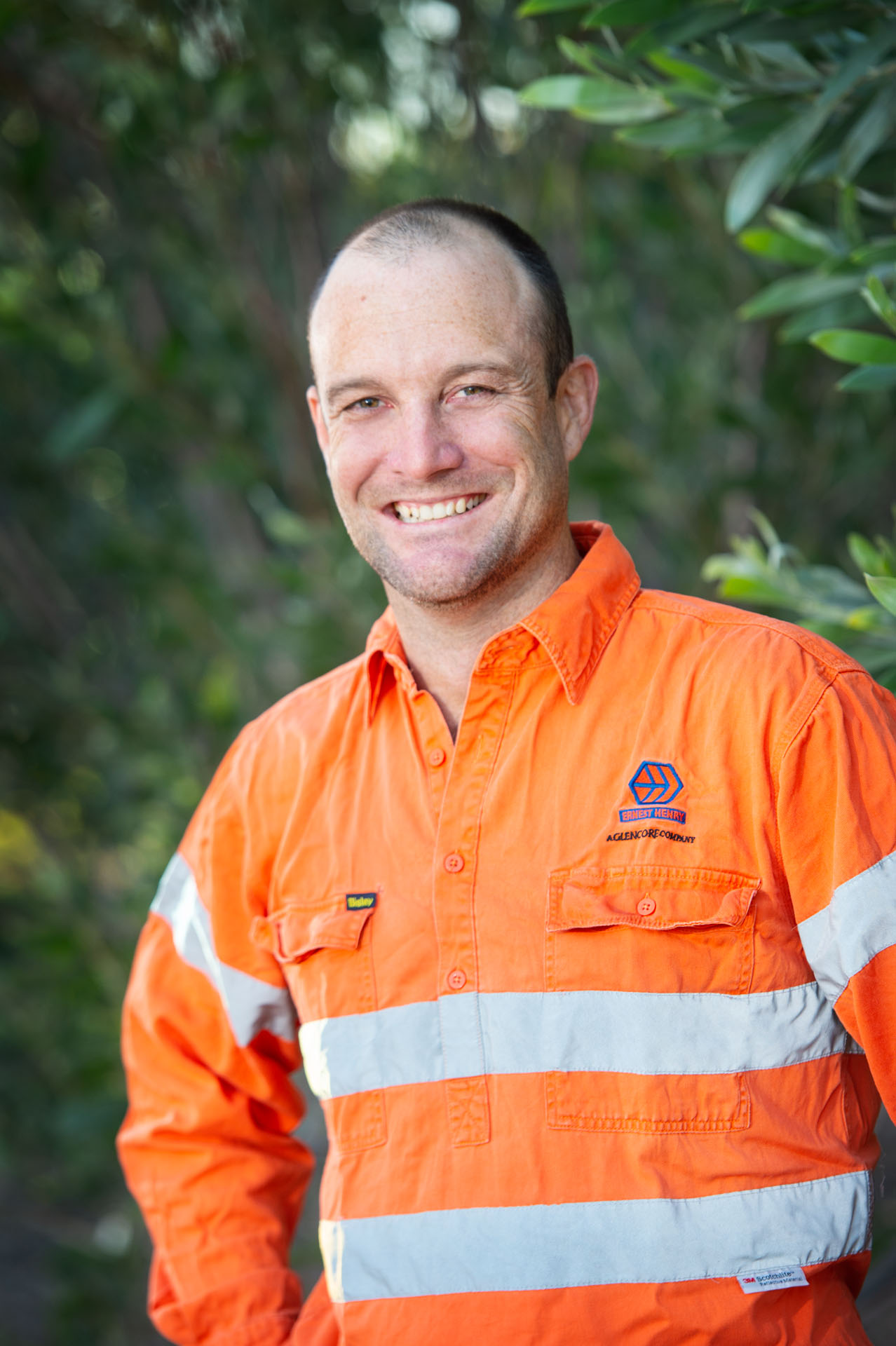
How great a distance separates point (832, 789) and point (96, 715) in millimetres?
4016

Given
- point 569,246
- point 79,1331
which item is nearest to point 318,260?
point 569,246

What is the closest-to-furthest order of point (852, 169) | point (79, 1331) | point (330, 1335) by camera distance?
point (330, 1335) < point (852, 169) < point (79, 1331)

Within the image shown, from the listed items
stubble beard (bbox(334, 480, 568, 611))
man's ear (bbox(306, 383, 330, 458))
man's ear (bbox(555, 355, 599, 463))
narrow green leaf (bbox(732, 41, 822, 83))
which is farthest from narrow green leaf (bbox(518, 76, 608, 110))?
stubble beard (bbox(334, 480, 568, 611))

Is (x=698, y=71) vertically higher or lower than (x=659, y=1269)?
higher

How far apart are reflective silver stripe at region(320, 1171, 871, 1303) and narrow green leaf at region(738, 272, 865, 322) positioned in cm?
140

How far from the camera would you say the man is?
1.38 meters

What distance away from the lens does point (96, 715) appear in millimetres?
4902

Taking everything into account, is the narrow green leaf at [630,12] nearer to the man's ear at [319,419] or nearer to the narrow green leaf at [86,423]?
the man's ear at [319,419]

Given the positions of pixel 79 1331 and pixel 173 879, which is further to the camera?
pixel 79 1331

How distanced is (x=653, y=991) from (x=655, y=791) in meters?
0.24

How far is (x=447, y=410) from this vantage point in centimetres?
165

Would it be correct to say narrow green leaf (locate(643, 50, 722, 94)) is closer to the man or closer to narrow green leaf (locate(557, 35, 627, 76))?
narrow green leaf (locate(557, 35, 627, 76))

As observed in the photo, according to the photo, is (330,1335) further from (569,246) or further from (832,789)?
(569,246)

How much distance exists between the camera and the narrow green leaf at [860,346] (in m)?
1.66
